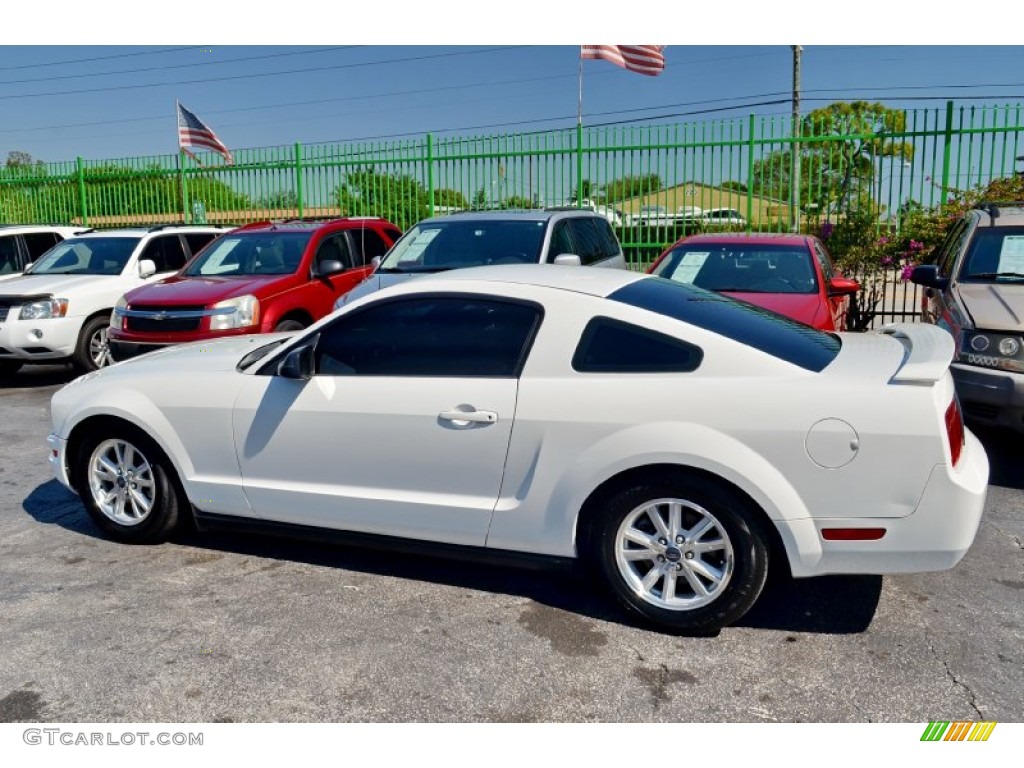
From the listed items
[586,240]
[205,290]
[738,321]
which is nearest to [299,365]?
[738,321]

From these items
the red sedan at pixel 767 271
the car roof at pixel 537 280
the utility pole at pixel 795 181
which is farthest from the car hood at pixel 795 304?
the utility pole at pixel 795 181

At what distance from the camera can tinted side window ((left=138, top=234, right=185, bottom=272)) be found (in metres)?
11.0

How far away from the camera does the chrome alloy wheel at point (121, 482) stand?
4.83m

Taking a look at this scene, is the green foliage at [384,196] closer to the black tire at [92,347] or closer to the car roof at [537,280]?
the black tire at [92,347]

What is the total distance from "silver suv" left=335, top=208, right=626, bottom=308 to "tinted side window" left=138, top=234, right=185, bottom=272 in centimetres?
384

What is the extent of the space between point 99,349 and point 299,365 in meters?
6.83

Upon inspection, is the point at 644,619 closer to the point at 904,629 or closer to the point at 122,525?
the point at 904,629

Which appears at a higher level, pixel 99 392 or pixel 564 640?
pixel 99 392

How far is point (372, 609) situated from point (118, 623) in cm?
112

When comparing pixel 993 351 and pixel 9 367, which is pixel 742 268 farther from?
pixel 9 367

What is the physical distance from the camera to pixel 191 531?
5.09 m

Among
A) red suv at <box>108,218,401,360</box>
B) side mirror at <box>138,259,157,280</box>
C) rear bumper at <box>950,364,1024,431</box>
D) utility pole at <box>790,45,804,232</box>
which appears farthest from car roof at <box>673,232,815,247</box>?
side mirror at <box>138,259,157,280</box>
